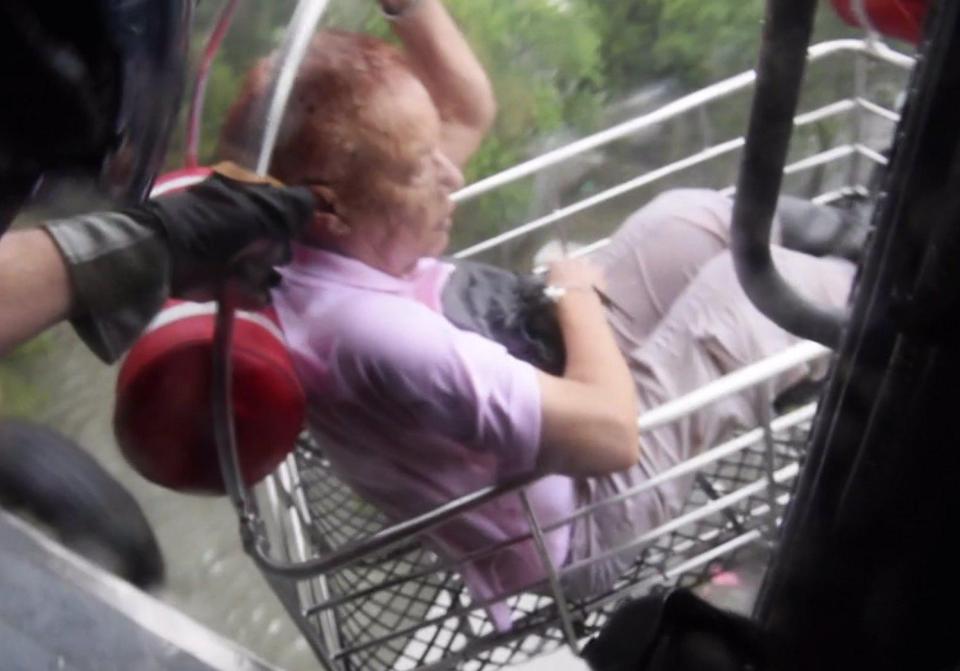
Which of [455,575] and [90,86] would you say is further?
[455,575]

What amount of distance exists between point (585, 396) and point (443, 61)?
0.12m

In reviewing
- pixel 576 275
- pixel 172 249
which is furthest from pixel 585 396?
pixel 172 249

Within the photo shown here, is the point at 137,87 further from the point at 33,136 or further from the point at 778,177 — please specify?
the point at 778,177

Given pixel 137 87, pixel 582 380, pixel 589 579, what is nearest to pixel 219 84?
pixel 137 87

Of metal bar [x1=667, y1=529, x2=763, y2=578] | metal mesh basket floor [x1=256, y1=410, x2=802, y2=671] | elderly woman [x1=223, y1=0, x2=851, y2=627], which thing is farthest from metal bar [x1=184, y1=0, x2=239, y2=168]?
metal bar [x1=667, y1=529, x2=763, y2=578]

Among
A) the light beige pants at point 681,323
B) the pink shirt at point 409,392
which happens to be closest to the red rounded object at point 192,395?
the pink shirt at point 409,392

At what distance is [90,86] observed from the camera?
25cm

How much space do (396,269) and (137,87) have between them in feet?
0.33

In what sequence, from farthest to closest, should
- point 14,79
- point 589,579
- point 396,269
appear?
point 589,579 → point 396,269 → point 14,79

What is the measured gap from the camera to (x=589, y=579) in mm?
446

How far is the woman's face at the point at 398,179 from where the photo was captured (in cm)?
31

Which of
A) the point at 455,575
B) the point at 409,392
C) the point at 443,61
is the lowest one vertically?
the point at 455,575

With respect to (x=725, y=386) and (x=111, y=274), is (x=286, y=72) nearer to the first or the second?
(x=111, y=274)

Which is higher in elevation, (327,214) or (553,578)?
(327,214)
